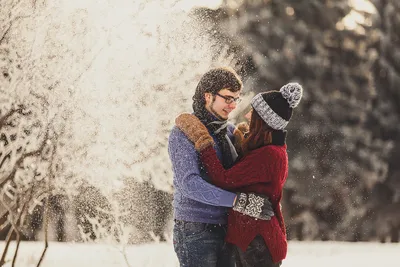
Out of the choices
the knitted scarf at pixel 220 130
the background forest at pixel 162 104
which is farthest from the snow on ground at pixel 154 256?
the knitted scarf at pixel 220 130

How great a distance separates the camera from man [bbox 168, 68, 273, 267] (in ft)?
11.1

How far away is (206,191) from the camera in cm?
338

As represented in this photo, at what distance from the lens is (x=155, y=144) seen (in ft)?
27.4

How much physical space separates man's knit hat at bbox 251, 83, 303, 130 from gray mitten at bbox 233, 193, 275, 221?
1.12ft

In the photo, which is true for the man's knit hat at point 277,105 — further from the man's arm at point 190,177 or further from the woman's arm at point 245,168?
the man's arm at point 190,177

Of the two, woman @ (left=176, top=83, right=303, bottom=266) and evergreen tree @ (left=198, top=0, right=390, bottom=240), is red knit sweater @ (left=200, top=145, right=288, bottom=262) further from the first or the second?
evergreen tree @ (left=198, top=0, right=390, bottom=240)

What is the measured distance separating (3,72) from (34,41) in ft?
1.95

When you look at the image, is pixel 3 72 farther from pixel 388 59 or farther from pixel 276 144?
pixel 388 59

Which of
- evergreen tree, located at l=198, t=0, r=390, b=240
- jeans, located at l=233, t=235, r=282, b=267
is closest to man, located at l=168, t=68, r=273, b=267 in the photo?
jeans, located at l=233, t=235, r=282, b=267

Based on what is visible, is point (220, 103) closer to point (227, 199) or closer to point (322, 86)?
point (227, 199)

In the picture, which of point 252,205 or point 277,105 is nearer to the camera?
point 252,205

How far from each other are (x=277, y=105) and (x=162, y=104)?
501 centimetres

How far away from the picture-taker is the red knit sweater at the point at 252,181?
3412 mm

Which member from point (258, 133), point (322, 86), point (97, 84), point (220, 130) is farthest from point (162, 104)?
point (322, 86)
